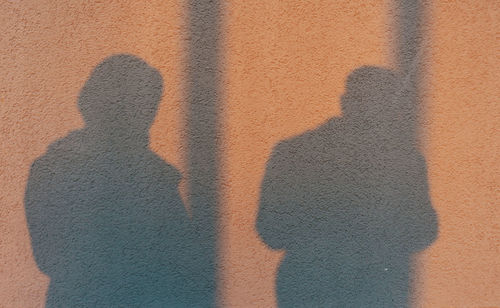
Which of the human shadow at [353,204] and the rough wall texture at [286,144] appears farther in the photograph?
the human shadow at [353,204]

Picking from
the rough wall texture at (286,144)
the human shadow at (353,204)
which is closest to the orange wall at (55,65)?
the rough wall texture at (286,144)

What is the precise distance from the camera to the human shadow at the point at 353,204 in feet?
10.6

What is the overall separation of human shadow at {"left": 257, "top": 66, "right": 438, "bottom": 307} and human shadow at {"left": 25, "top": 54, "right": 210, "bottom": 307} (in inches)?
28.3

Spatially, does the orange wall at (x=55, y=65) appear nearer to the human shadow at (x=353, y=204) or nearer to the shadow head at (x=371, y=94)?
the human shadow at (x=353, y=204)

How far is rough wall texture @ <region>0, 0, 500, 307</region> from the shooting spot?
3.12 m

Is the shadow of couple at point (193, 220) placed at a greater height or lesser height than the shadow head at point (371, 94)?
lesser

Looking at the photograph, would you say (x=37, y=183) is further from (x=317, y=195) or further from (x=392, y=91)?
(x=392, y=91)

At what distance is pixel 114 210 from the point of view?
3.22m

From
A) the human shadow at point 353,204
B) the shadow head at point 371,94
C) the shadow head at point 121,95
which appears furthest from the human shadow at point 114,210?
the shadow head at point 371,94

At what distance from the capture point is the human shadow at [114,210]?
10.3 ft

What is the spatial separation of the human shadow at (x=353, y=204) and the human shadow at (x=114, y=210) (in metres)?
0.72

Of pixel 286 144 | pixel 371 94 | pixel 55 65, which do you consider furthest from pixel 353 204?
pixel 55 65

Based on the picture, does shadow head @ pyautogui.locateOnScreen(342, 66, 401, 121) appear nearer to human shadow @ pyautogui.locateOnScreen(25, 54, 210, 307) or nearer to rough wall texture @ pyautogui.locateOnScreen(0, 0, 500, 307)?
rough wall texture @ pyautogui.locateOnScreen(0, 0, 500, 307)

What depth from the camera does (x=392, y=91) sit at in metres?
3.23
